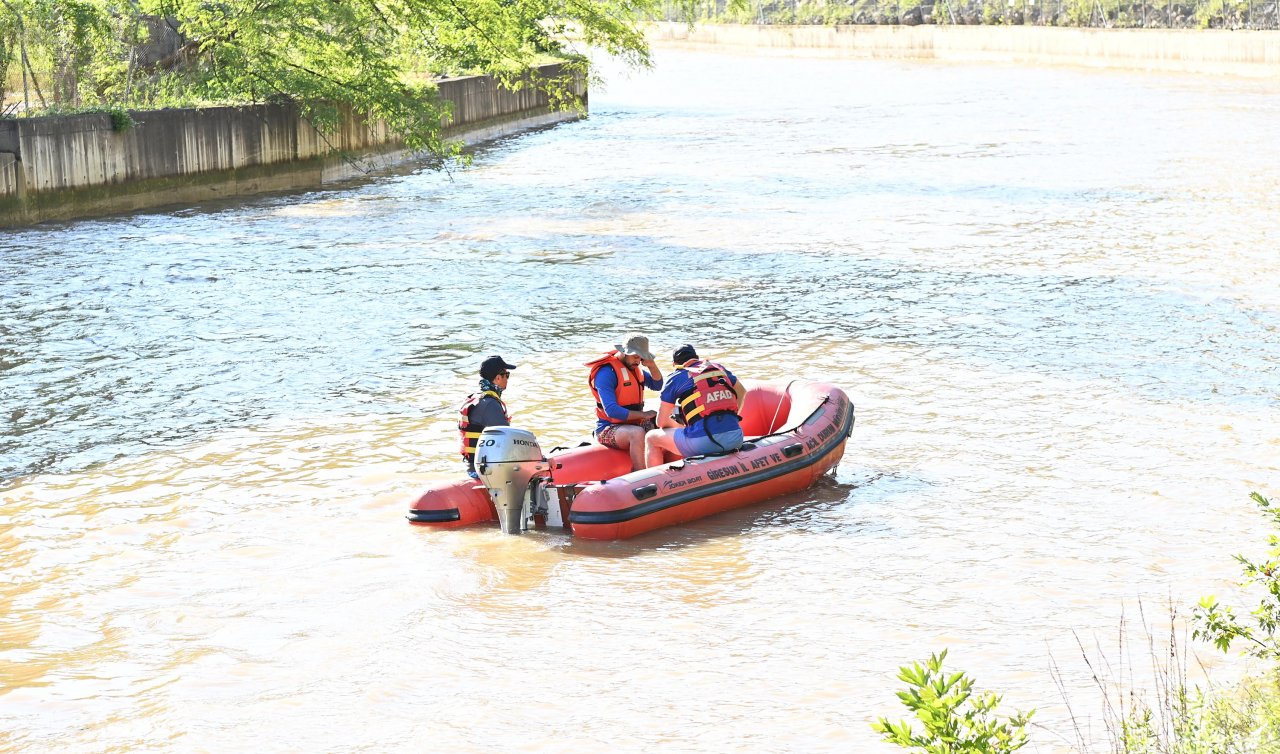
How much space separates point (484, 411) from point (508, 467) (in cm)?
52

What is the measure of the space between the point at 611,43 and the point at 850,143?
11.0m

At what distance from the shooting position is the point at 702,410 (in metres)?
9.82

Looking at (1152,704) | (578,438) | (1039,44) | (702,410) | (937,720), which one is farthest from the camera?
(1039,44)

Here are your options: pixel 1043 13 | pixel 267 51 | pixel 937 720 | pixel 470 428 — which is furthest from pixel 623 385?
pixel 1043 13

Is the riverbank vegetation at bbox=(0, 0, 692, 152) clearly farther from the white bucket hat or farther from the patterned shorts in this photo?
the patterned shorts

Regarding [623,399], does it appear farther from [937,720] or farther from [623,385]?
[937,720]

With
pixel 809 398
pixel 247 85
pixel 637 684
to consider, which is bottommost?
pixel 637 684

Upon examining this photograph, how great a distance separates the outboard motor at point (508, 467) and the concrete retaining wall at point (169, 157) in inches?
604

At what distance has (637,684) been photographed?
7266mm

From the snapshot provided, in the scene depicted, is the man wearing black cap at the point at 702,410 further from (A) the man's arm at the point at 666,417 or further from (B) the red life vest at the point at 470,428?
(B) the red life vest at the point at 470,428

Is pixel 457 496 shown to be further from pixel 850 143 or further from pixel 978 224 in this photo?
pixel 850 143

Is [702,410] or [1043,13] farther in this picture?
[1043,13]

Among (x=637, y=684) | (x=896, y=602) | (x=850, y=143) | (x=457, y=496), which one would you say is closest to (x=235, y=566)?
(x=457, y=496)

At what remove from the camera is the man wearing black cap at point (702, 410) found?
9.83m
